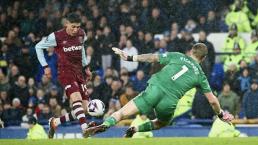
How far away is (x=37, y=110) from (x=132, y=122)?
2.80 meters

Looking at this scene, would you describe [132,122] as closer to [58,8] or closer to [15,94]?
[15,94]

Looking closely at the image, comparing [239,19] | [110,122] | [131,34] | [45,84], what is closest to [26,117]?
[45,84]

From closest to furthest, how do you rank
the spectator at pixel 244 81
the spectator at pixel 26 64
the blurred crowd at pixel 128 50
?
1. the spectator at pixel 244 81
2. the blurred crowd at pixel 128 50
3. the spectator at pixel 26 64

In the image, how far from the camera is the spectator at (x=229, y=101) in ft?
66.7

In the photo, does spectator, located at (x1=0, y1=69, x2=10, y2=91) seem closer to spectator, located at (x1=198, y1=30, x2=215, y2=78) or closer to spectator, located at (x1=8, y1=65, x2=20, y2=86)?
spectator, located at (x1=8, y1=65, x2=20, y2=86)

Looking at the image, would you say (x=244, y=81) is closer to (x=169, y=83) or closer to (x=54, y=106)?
(x=54, y=106)

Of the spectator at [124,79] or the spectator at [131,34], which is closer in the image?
the spectator at [124,79]

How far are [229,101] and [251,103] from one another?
47cm

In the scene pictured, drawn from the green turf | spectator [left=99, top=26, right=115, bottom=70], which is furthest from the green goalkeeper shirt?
spectator [left=99, top=26, right=115, bottom=70]

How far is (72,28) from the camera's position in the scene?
1638 centimetres

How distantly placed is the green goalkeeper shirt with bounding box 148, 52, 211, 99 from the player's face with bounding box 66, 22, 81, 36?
2.21m

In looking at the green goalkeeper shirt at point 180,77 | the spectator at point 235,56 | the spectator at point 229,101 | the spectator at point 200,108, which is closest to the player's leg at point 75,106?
the green goalkeeper shirt at point 180,77

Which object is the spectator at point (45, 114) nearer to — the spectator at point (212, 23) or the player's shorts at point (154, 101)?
the spectator at point (212, 23)

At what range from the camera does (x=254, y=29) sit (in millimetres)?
22344
